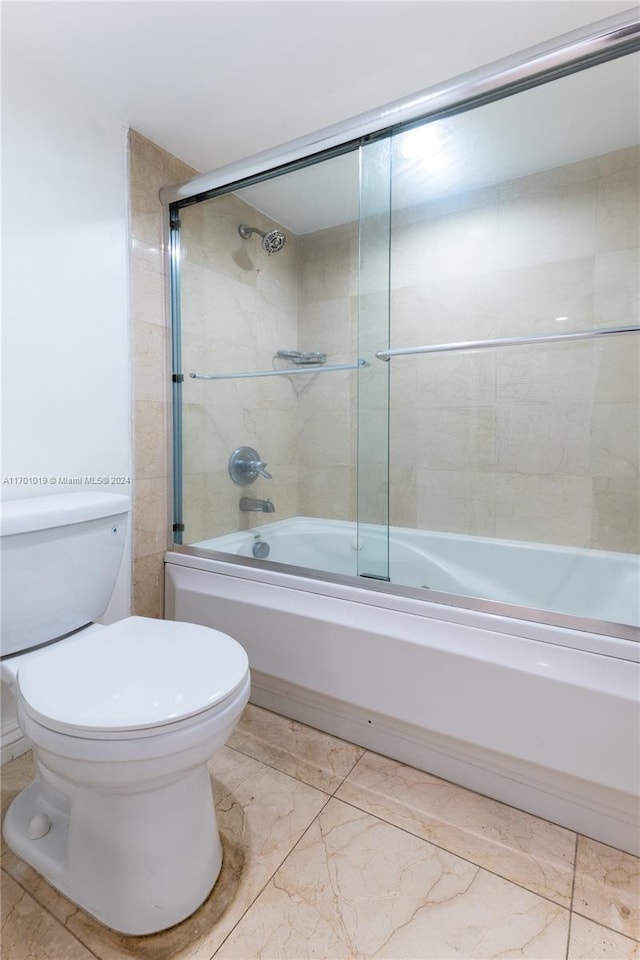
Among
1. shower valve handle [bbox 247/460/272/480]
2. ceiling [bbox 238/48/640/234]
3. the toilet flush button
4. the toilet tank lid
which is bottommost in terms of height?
the toilet flush button

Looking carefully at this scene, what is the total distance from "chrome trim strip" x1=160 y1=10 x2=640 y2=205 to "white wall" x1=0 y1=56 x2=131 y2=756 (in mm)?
389

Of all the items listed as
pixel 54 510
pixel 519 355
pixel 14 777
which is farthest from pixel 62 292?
pixel 519 355

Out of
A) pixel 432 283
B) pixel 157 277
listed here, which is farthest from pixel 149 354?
pixel 432 283

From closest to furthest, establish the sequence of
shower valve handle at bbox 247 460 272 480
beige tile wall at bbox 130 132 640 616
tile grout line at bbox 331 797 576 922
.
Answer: tile grout line at bbox 331 797 576 922 → beige tile wall at bbox 130 132 640 616 → shower valve handle at bbox 247 460 272 480

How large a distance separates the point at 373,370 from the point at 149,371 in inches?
31.8

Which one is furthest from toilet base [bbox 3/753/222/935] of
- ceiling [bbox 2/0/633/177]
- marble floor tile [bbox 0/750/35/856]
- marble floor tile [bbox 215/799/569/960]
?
ceiling [bbox 2/0/633/177]

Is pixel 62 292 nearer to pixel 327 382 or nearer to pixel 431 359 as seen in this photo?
pixel 327 382

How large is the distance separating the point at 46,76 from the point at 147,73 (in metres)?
0.28

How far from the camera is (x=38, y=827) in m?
1.00

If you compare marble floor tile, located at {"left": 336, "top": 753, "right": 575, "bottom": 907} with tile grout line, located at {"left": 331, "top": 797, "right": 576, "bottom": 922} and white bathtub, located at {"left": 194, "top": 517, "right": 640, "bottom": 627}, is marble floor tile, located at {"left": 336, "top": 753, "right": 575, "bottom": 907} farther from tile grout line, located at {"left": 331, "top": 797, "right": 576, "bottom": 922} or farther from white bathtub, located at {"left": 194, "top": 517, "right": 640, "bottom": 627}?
white bathtub, located at {"left": 194, "top": 517, "right": 640, "bottom": 627}

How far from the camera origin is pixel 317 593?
137 centimetres

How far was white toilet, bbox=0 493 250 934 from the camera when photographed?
0.78m

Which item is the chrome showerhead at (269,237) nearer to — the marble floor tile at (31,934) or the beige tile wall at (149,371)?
the beige tile wall at (149,371)

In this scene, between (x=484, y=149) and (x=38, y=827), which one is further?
(x=484, y=149)
